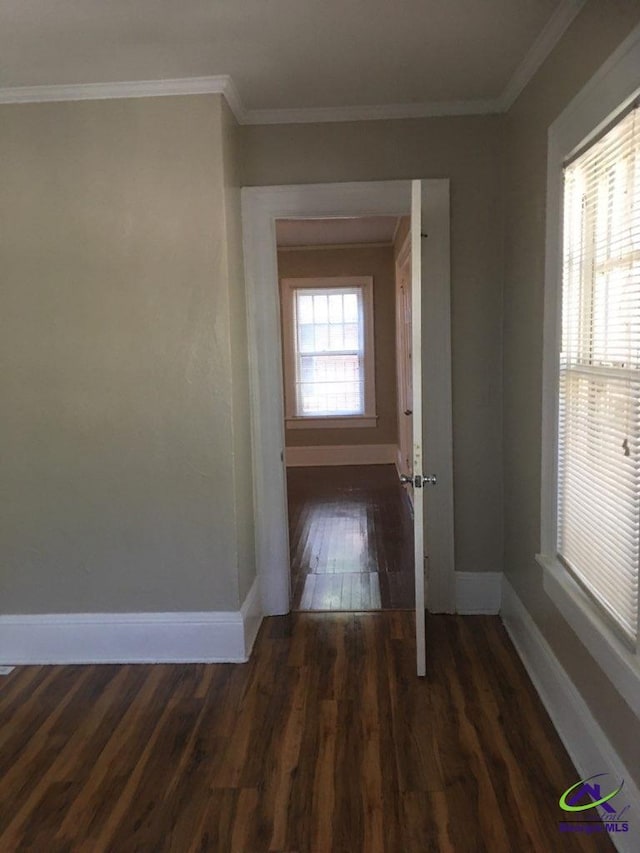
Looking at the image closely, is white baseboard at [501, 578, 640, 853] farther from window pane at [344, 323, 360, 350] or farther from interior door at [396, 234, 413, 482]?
window pane at [344, 323, 360, 350]

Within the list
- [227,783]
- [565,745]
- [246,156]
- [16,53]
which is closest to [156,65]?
[16,53]

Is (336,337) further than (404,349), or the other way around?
(336,337)

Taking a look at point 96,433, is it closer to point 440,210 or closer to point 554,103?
point 440,210

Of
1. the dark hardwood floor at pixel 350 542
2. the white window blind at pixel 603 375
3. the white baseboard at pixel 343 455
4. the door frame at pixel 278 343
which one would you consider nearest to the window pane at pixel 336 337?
the white baseboard at pixel 343 455

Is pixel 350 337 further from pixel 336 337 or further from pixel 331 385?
pixel 331 385

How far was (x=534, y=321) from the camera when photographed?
267cm

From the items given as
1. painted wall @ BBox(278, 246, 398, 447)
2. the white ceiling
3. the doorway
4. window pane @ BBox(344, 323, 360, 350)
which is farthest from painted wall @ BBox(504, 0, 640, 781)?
window pane @ BBox(344, 323, 360, 350)

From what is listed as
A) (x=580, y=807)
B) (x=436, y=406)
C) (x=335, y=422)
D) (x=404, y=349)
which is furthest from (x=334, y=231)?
(x=580, y=807)

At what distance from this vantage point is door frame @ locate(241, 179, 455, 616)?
126 inches

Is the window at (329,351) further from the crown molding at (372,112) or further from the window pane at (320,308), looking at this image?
the crown molding at (372,112)

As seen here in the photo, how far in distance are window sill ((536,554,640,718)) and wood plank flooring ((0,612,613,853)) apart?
1.56 feet

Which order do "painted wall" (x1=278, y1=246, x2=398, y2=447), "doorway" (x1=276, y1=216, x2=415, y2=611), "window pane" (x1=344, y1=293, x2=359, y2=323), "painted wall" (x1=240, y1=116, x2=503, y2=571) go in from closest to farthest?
"painted wall" (x1=240, y1=116, x2=503, y2=571), "doorway" (x1=276, y1=216, x2=415, y2=611), "painted wall" (x1=278, y1=246, x2=398, y2=447), "window pane" (x1=344, y1=293, x2=359, y2=323)

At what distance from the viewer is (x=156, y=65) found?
100 inches

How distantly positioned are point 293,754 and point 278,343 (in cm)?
192
